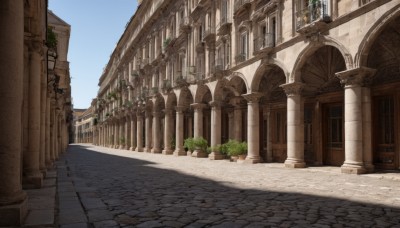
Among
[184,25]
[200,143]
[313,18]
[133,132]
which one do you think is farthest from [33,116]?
[133,132]

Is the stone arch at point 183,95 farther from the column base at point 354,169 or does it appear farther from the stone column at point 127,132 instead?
the stone column at point 127,132

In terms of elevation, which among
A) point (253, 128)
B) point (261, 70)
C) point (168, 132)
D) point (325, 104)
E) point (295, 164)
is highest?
point (261, 70)

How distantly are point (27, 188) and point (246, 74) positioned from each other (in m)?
13.5

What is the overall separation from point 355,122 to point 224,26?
38.2ft

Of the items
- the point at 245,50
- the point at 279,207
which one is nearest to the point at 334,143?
the point at 245,50

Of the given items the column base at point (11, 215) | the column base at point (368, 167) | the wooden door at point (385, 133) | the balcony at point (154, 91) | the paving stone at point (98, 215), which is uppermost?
the balcony at point (154, 91)

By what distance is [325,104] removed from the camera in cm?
1772

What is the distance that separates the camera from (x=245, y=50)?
67.7ft

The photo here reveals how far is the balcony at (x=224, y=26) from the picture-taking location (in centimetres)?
2198

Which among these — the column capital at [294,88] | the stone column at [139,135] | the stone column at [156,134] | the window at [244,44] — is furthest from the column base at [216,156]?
the stone column at [139,135]

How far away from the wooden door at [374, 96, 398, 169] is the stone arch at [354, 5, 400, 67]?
9.17 ft

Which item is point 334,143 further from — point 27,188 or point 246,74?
point 27,188

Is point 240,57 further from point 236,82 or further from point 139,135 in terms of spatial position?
point 139,135

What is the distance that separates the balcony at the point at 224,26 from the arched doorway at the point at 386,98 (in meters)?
9.59
